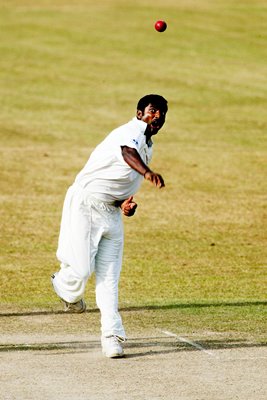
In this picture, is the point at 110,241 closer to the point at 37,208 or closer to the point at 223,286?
the point at 223,286

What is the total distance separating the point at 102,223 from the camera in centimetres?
1009

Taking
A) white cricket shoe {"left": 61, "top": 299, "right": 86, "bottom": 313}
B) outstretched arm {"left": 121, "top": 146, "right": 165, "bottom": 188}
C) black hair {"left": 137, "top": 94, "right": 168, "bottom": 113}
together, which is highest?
black hair {"left": 137, "top": 94, "right": 168, "bottom": 113}

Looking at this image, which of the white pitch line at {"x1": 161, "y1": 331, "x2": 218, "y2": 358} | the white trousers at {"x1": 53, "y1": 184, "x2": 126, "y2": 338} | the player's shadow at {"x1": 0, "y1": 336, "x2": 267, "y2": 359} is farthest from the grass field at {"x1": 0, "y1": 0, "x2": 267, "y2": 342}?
the white trousers at {"x1": 53, "y1": 184, "x2": 126, "y2": 338}

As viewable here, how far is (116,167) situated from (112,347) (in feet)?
4.71

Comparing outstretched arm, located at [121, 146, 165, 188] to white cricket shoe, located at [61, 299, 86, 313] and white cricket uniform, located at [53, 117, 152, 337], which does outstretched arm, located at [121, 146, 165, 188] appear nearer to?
white cricket uniform, located at [53, 117, 152, 337]

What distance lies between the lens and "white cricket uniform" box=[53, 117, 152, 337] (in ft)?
32.6

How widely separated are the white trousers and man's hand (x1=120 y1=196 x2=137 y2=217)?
220mm

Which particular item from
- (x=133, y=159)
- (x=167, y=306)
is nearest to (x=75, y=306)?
(x=133, y=159)

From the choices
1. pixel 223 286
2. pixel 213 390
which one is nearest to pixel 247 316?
pixel 223 286

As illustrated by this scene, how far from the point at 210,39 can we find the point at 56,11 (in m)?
6.47

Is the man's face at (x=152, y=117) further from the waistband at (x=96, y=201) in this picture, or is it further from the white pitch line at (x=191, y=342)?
the white pitch line at (x=191, y=342)

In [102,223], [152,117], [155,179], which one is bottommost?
[102,223]

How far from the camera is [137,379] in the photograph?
359 inches

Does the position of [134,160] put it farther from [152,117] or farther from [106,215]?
[106,215]
